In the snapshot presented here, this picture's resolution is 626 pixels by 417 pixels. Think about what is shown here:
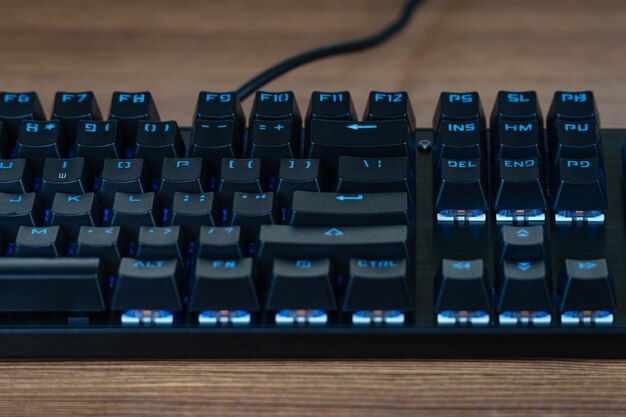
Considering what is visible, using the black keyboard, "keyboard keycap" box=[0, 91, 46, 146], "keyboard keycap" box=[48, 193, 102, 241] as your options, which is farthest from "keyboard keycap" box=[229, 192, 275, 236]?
"keyboard keycap" box=[0, 91, 46, 146]

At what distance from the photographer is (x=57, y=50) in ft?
3.29

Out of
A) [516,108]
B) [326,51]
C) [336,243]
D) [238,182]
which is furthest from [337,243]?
[326,51]

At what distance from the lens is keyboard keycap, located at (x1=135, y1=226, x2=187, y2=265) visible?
743 mm

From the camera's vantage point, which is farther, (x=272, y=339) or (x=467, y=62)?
(x=467, y=62)

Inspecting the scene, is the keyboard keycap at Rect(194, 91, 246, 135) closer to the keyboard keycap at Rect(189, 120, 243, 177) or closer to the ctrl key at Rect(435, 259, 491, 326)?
the keyboard keycap at Rect(189, 120, 243, 177)

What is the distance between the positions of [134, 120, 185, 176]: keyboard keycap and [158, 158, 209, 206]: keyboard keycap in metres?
0.02

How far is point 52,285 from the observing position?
2.42ft

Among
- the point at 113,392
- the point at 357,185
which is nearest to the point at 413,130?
the point at 357,185

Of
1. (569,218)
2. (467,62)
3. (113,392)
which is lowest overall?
(113,392)

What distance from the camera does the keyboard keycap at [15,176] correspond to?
80 centimetres

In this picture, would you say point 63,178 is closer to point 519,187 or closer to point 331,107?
point 331,107

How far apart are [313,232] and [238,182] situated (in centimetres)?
8

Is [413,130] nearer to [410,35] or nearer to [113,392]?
[410,35]

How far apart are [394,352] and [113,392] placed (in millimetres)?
209
